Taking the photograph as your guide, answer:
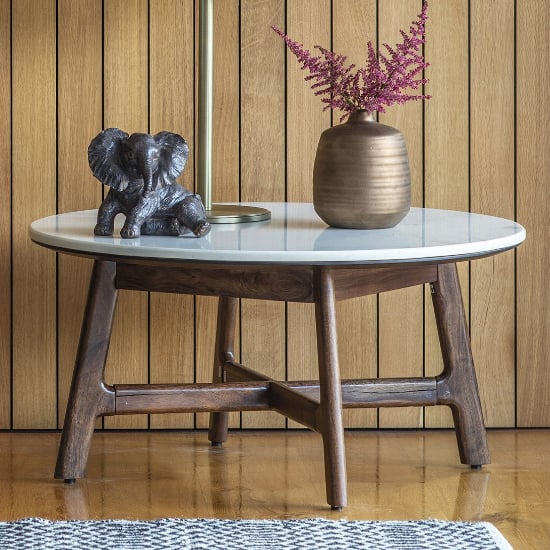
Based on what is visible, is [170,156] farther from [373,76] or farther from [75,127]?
[75,127]

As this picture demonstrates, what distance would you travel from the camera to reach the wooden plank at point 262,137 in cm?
235

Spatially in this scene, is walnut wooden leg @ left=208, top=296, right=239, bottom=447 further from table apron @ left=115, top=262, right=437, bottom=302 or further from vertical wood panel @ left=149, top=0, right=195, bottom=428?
table apron @ left=115, top=262, right=437, bottom=302

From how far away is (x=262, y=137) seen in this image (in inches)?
93.4

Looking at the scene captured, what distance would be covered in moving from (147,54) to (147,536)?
41.5 inches

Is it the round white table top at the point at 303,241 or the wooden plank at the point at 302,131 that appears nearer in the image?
the round white table top at the point at 303,241

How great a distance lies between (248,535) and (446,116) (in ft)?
3.42

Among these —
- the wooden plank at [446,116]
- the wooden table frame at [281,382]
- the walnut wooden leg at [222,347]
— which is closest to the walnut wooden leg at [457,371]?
the wooden table frame at [281,382]

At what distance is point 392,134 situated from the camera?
75.3 inches

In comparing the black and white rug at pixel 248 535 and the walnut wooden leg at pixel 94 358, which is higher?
the walnut wooden leg at pixel 94 358

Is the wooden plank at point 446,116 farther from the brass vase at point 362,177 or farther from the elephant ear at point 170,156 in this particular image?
the elephant ear at point 170,156

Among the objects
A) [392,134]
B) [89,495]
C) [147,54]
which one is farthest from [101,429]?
[392,134]

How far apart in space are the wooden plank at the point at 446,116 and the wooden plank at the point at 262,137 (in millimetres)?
308

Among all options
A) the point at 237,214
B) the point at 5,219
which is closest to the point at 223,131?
the point at 237,214

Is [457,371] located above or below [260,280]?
below
